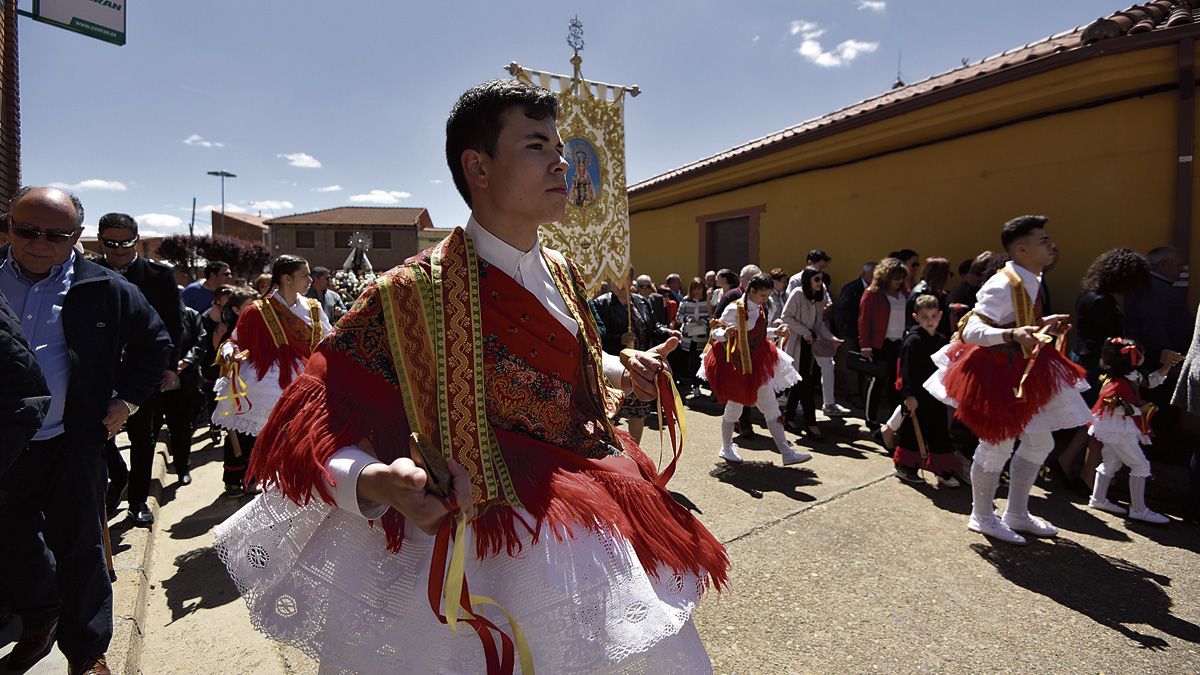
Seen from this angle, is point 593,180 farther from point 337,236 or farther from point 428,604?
point 337,236

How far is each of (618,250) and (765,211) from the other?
7006 millimetres

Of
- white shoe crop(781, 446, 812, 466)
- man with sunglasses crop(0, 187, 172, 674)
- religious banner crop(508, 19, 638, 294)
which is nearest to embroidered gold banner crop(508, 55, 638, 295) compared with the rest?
religious banner crop(508, 19, 638, 294)

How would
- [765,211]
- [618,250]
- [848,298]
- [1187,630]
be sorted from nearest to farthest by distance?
[1187,630], [618,250], [848,298], [765,211]

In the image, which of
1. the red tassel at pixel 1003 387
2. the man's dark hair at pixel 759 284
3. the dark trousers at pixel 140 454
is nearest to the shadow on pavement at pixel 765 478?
the red tassel at pixel 1003 387

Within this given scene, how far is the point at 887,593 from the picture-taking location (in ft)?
10.6

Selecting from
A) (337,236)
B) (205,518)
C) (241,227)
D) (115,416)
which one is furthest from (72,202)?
(241,227)

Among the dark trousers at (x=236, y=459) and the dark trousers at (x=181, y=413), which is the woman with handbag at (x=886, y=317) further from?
the dark trousers at (x=181, y=413)

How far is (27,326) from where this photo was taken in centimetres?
230

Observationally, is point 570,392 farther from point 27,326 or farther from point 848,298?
point 848,298

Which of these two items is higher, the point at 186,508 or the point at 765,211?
the point at 765,211

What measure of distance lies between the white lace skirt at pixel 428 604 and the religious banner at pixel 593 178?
6.95 feet

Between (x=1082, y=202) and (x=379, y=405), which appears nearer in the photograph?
(x=379, y=405)

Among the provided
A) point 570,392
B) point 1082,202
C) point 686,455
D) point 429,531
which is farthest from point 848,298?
point 429,531

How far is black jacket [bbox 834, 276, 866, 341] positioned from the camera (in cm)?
694
